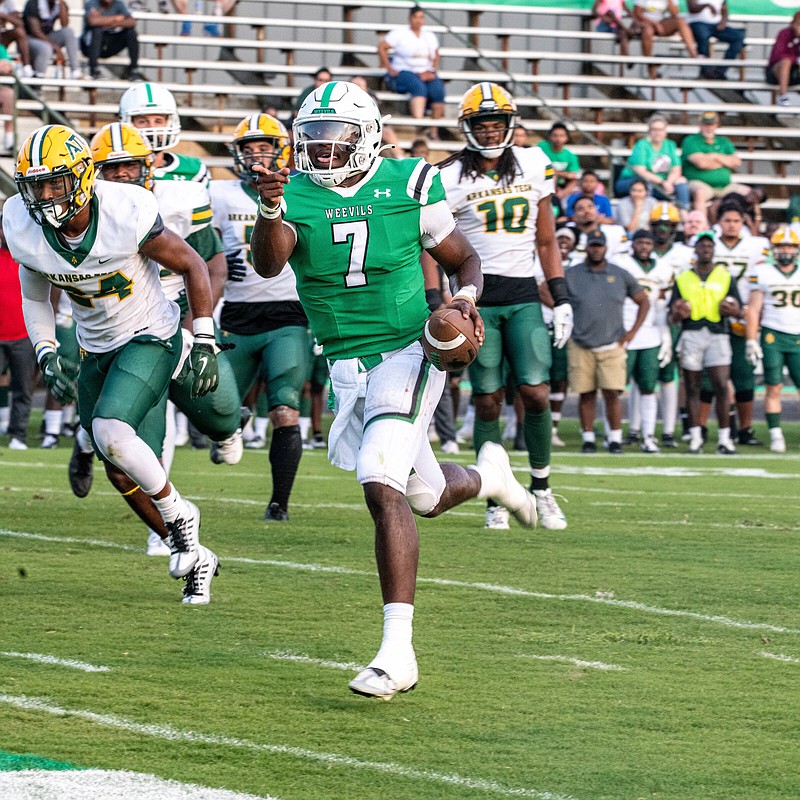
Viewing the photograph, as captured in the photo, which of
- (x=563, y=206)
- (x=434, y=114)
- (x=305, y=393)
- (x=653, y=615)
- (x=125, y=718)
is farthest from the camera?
(x=434, y=114)

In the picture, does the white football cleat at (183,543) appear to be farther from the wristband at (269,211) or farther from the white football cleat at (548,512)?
the white football cleat at (548,512)

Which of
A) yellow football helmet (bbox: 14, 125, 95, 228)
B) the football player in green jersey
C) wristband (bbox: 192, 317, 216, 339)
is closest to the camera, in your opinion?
the football player in green jersey

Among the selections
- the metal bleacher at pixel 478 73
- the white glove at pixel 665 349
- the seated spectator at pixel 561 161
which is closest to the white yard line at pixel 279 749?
the white glove at pixel 665 349

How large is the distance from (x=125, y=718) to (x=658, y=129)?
13997mm

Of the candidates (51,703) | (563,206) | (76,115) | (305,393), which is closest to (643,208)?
(563,206)

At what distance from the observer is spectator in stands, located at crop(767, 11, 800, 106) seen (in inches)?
731

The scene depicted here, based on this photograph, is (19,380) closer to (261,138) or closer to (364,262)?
(261,138)

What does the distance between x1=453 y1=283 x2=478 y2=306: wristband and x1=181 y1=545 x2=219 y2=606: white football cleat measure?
56.8 inches

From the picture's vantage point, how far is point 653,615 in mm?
5016

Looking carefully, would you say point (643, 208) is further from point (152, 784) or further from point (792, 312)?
point (152, 784)

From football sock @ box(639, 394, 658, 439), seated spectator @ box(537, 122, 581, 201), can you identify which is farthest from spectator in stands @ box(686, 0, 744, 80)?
football sock @ box(639, 394, 658, 439)

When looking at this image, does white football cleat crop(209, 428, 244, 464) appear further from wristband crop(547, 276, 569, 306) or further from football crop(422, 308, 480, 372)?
football crop(422, 308, 480, 372)

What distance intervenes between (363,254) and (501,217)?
107 inches

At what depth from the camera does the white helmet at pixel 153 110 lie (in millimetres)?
7145
